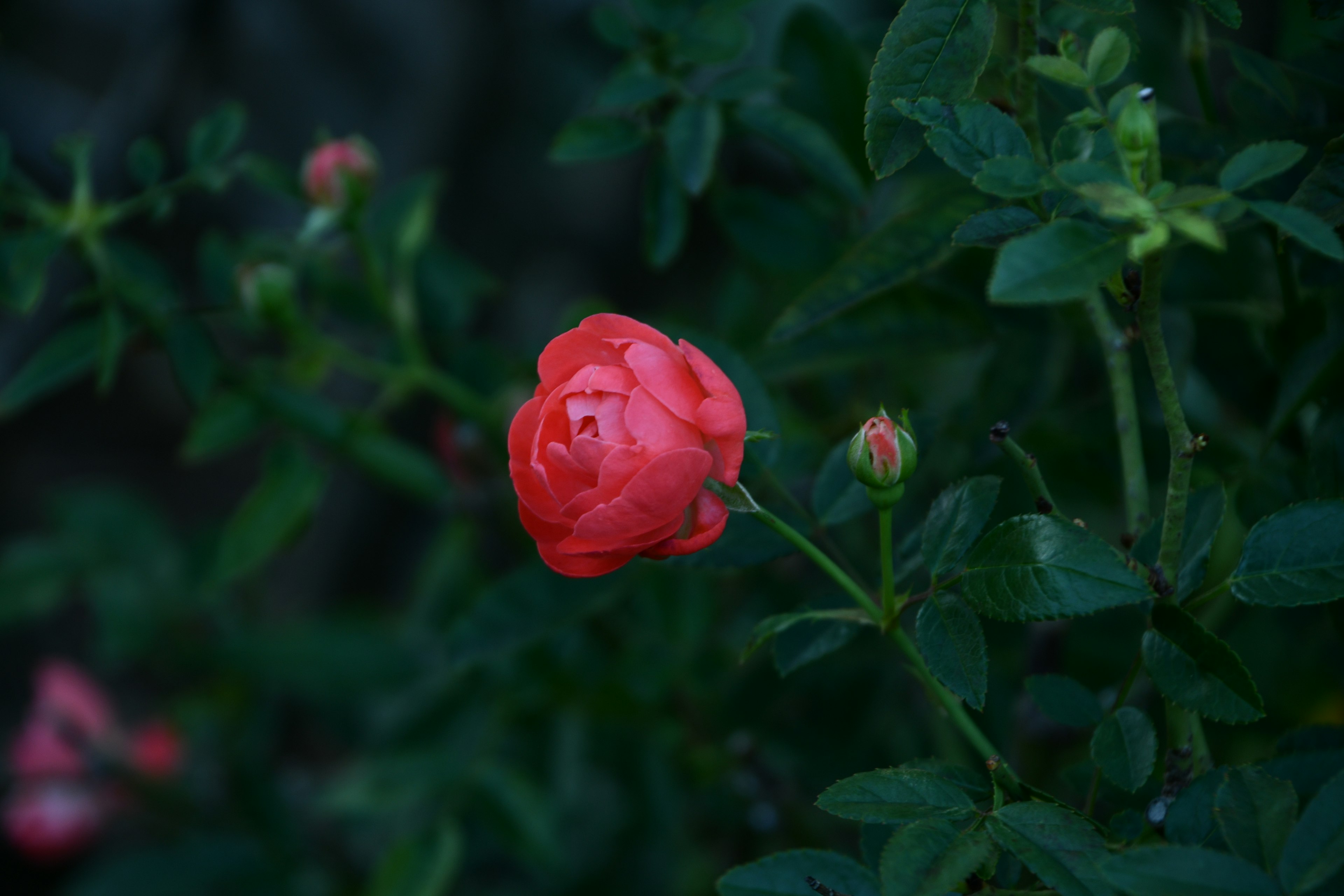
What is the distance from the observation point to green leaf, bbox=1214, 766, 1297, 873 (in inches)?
15.9

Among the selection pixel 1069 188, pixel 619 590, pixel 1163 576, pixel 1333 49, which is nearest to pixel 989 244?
pixel 1069 188

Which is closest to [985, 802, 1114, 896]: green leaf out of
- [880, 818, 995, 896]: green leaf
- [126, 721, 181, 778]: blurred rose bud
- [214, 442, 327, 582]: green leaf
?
[880, 818, 995, 896]: green leaf

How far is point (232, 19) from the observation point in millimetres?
1764

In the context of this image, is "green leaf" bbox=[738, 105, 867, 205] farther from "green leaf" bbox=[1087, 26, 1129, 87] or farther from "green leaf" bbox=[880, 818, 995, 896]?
"green leaf" bbox=[880, 818, 995, 896]

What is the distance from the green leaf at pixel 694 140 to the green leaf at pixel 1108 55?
31 cm

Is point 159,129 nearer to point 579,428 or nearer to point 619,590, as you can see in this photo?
point 619,590

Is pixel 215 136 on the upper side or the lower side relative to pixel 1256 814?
upper

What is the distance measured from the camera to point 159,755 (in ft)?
4.85

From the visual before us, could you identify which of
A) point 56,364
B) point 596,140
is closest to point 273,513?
point 56,364

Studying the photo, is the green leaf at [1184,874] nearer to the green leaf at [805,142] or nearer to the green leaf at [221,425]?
the green leaf at [805,142]

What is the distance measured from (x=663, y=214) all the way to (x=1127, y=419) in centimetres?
41

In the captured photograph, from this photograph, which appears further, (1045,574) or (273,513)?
(273,513)

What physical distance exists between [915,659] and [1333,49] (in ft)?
1.50

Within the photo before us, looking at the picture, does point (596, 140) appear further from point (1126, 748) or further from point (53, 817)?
point (53, 817)
